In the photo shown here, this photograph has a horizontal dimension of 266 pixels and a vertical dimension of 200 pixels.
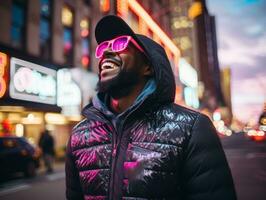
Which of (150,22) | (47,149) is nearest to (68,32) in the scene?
(47,149)

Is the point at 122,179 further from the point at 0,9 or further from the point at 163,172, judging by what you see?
the point at 0,9

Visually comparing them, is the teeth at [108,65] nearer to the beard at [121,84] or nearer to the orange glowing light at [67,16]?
the beard at [121,84]

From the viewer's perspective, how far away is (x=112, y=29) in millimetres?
2074

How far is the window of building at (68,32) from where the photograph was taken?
71.2 feet

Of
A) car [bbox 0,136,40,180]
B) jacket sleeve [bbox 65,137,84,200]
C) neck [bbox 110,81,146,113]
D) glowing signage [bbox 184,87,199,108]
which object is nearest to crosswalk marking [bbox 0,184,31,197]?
car [bbox 0,136,40,180]

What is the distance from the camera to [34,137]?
1862 cm

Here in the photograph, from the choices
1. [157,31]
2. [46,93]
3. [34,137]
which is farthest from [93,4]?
[157,31]

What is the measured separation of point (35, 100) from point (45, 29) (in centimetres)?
511

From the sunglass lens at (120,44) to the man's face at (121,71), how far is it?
0.03 meters

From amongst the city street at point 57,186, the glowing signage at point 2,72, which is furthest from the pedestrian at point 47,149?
the glowing signage at point 2,72

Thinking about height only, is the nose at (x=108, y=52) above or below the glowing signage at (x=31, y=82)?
below

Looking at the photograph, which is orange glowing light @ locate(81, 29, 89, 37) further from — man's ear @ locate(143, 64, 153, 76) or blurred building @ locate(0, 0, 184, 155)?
man's ear @ locate(143, 64, 153, 76)

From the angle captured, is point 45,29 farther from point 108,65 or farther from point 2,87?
point 108,65

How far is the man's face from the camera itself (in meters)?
1.90
